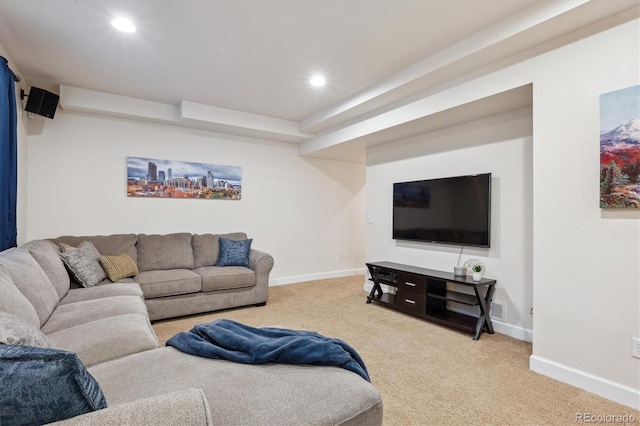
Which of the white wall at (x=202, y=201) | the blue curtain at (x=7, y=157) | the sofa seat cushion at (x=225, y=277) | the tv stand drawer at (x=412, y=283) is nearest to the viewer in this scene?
the blue curtain at (x=7, y=157)

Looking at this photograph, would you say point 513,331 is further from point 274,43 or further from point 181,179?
point 181,179

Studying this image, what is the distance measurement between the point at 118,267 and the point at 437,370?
324 cm

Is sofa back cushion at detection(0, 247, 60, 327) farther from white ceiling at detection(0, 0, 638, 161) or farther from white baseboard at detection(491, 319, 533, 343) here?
white baseboard at detection(491, 319, 533, 343)

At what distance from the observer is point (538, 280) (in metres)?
2.43

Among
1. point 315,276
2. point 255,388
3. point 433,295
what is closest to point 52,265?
point 255,388

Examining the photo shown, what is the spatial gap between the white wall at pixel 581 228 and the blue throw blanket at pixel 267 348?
1.69m

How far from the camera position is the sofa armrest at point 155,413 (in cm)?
74

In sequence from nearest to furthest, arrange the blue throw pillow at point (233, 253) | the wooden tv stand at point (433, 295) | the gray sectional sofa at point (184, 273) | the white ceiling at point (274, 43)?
the white ceiling at point (274, 43) → the wooden tv stand at point (433, 295) → the gray sectional sofa at point (184, 273) → the blue throw pillow at point (233, 253)

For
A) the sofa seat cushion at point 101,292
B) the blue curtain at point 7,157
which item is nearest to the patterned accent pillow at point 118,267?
the sofa seat cushion at point 101,292

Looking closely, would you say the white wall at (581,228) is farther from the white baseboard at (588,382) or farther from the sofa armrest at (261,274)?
the sofa armrest at (261,274)

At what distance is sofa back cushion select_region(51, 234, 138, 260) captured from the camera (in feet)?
11.9

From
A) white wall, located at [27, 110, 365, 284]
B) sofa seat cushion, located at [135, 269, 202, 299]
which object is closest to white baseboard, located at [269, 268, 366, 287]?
white wall, located at [27, 110, 365, 284]
